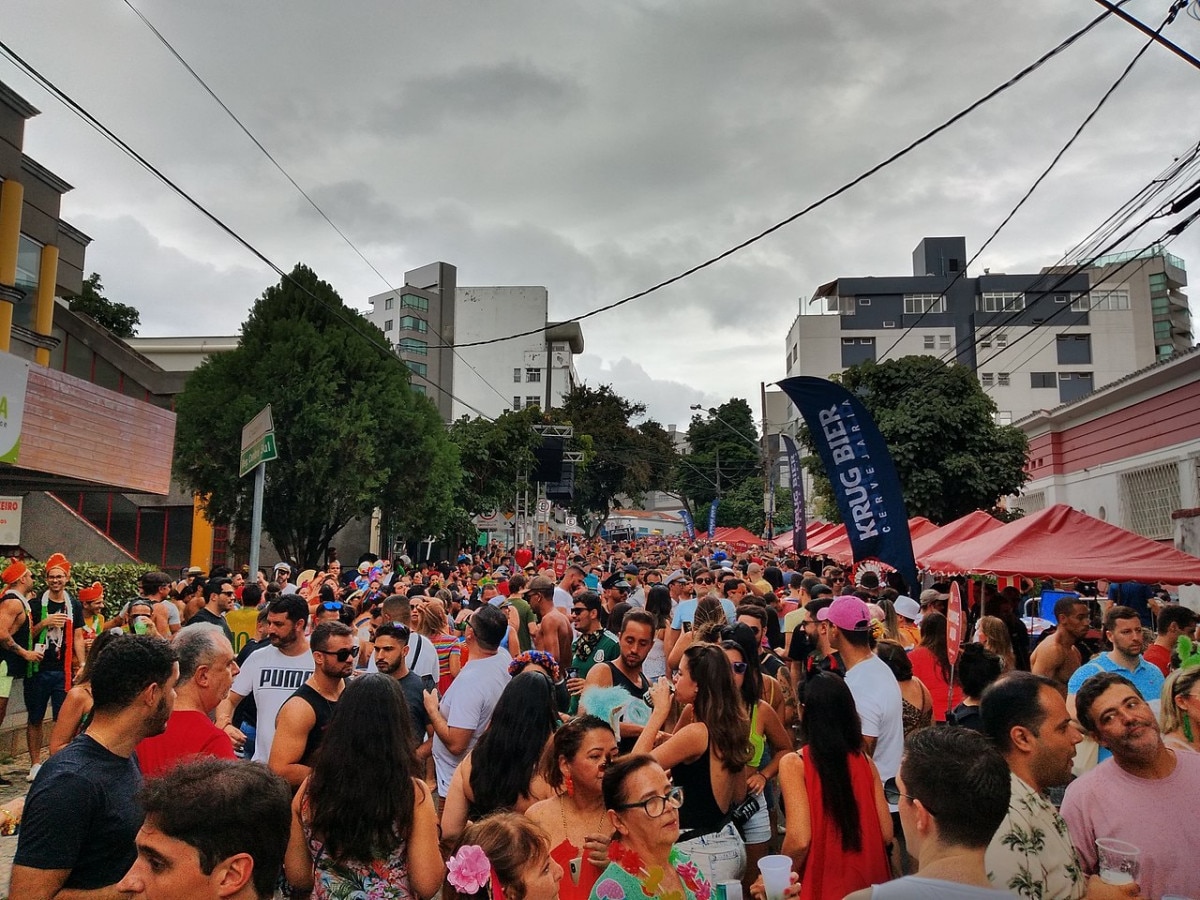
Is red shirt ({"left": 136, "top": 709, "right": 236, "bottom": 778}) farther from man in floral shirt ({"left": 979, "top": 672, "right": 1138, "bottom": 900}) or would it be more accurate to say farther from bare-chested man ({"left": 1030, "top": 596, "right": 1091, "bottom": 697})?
bare-chested man ({"left": 1030, "top": 596, "right": 1091, "bottom": 697})

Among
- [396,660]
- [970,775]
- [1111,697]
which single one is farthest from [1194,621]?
[396,660]

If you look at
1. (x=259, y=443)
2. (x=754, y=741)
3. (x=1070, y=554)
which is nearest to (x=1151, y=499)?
(x=1070, y=554)

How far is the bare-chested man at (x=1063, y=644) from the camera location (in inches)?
245

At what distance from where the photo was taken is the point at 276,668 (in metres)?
5.22

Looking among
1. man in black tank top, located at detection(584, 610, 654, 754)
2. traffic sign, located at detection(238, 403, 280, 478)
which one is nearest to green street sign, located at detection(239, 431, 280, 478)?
traffic sign, located at detection(238, 403, 280, 478)

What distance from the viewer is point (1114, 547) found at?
9.02m

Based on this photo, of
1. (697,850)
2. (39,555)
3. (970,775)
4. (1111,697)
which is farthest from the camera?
(39,555)

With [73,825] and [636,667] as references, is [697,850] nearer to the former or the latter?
[636,667]

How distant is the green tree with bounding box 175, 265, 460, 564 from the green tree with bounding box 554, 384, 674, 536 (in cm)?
3595

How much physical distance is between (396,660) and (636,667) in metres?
1.44

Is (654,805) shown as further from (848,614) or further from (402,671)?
(402,671)

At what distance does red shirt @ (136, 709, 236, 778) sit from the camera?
3.59 metres

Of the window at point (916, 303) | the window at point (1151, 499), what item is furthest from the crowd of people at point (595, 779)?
the window at point (916, 303)

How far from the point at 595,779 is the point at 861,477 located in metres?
7.32
